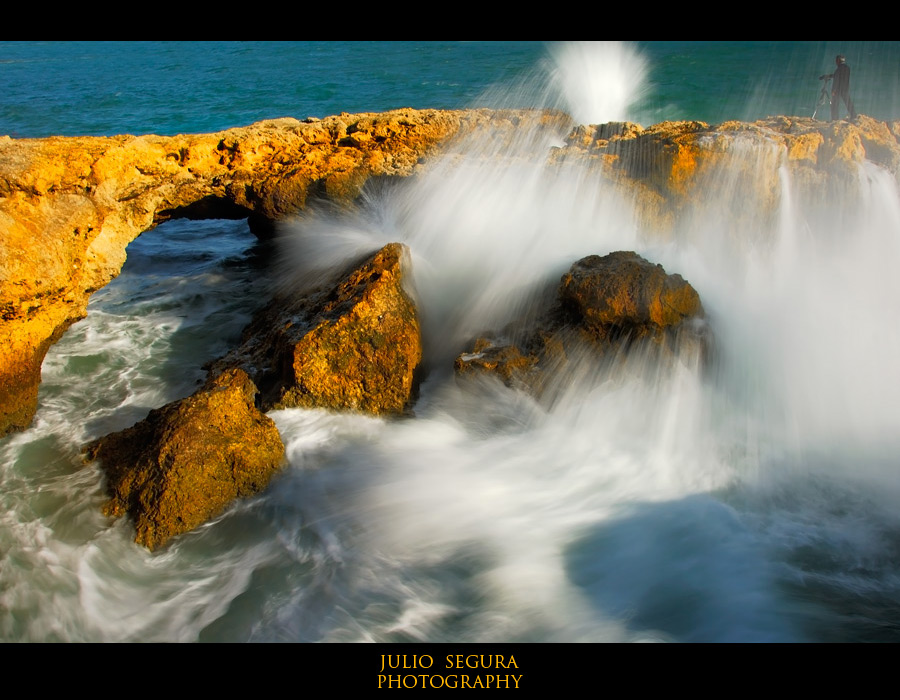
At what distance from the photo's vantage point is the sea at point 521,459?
3221mm

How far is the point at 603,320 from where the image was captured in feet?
14.6

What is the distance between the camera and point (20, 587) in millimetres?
3297

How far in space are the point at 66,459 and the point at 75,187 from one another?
2.15 m

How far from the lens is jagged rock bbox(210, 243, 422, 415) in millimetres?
4363

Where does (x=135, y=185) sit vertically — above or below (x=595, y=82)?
below

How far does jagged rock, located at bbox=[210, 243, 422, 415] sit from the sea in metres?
0.19

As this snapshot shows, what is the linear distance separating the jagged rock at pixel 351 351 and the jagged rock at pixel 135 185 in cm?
137

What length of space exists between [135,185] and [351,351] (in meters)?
2.78

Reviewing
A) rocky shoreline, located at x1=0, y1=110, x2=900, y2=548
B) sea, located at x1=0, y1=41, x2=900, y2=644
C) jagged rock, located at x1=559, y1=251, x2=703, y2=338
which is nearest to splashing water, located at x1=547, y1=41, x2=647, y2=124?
rocky shoreline, located at x1=0, y1=110, x2=900, y2=548

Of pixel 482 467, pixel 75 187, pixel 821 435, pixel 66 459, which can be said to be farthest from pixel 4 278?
pixel 821 435

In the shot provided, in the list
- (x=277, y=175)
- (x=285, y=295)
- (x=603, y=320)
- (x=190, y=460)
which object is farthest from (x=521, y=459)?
(x=277, y=175)

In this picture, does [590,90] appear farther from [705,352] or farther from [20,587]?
Result: [20,587]

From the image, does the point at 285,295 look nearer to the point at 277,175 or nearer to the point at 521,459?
the point at 277,175

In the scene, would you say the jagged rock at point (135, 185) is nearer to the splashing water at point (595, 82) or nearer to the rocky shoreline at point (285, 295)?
the rocky shoreline at point (285, 295)
